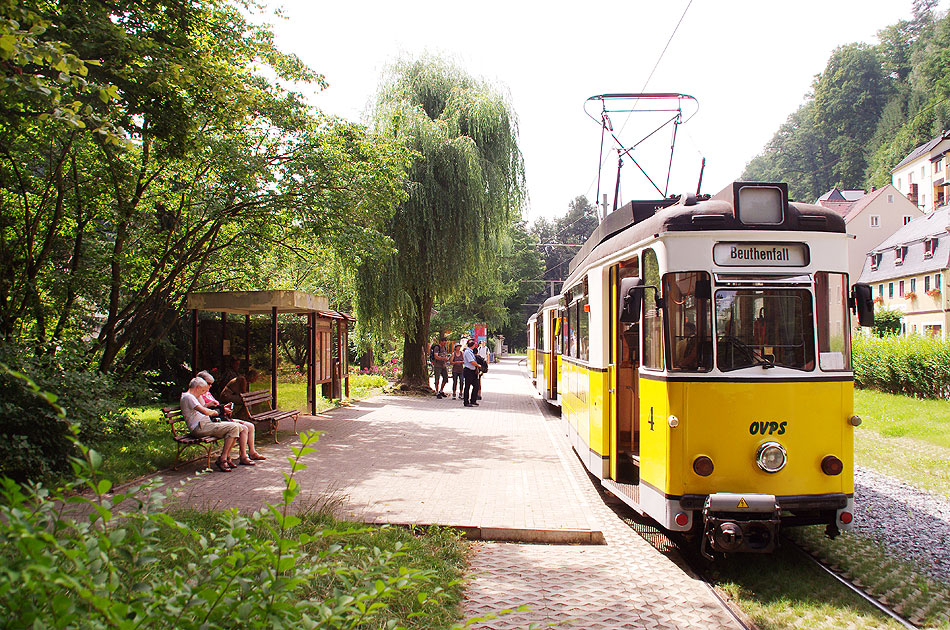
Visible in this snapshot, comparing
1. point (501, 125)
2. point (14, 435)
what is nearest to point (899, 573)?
point (14, 435)

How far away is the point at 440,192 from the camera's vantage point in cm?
2050

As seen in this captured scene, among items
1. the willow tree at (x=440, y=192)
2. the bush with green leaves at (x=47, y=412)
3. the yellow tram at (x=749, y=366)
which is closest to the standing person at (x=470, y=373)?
the willow tree at (x=440, y=192)

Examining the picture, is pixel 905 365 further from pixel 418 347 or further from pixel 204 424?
pixel 204 424

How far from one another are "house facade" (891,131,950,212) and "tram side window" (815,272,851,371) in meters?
61.1

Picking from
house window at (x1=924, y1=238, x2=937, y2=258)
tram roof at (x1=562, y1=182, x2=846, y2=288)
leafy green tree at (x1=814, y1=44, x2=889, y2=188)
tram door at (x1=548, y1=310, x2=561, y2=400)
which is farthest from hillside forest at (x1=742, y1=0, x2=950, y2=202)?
tram roof at (x1=562, y1=182, x2=846, y2=288)

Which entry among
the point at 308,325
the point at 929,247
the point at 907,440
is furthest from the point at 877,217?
the point at 308,325

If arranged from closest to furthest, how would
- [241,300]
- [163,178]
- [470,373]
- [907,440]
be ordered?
1. [163,178]
2. [241,300]
3. [907,440]
4. [470,373]

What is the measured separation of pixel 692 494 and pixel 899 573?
1.90 m

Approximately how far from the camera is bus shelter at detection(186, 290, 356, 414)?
1319 cm

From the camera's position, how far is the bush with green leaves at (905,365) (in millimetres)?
20938

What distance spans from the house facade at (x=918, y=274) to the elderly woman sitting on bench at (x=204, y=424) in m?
39.7

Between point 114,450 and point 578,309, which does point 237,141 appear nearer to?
point 114,450

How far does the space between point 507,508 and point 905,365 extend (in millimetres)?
19175

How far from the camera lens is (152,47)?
8109 mm
